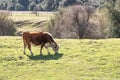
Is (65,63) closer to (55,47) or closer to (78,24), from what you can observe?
(55,47)

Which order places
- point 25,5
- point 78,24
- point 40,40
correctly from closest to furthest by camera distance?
point 40,40 → point 78,24 → point 25,5

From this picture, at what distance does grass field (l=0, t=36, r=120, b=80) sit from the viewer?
671 inches

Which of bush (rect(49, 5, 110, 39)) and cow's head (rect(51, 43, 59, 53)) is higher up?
cow's head (rect(51, 43, 59, 53))

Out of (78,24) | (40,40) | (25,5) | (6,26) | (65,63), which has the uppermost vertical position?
(40,40)

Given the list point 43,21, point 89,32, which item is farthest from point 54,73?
point 43,21

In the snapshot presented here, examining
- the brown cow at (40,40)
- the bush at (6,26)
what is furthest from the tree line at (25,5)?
the brown cow at (40,40)

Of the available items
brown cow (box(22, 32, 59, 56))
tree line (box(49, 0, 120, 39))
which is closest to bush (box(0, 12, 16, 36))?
tree line (box(49, 0, 120, 39))

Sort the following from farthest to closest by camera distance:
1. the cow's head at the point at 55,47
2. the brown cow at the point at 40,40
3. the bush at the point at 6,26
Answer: the bush at the point at 6,26, the cow's head at the point at 55,47, the brown cow at the point at 40,40

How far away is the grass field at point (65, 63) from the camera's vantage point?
55.9 ft

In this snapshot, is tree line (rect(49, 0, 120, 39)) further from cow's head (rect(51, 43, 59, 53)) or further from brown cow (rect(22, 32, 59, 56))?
brown cow (rect(22, 32, 59, 56))

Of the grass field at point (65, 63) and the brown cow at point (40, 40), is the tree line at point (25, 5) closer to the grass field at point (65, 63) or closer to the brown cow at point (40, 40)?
the grass field at point (65, 63)

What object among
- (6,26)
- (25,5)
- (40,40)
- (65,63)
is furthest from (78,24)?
(25,5)

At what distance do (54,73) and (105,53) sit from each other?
17.0ft

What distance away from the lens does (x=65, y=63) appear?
1917cm
